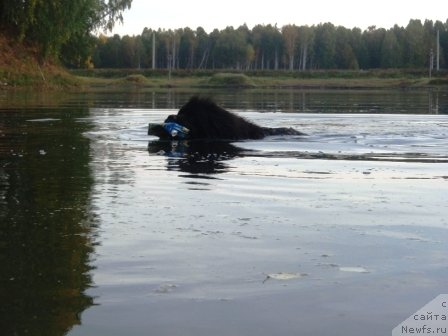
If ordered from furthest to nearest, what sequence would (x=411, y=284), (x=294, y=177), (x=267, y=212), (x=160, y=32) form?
(x=160, y=32), (x=294, y=177), (x=267, y=212), (x=411, y=284)

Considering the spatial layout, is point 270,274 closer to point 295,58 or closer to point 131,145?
point 131,145

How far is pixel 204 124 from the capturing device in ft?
38.6

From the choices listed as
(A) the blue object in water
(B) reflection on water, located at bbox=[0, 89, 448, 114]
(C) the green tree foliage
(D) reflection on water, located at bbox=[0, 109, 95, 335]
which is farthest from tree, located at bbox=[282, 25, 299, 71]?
(D) reflection on water, located at bbox=[0, 109, 95, 335]

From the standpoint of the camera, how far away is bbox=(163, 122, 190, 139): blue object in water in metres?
11.3

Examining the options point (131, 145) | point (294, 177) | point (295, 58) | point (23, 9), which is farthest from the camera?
point (295, 58)

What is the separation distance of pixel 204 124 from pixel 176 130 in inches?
21.1

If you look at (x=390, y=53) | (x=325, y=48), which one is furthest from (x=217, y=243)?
(x=325, y=48)

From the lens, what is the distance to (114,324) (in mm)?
3102

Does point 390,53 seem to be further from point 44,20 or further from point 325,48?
point 44,20

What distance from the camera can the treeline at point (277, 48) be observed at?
152250 mm

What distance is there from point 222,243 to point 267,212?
1.07 m

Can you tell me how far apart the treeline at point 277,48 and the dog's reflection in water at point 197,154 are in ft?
456

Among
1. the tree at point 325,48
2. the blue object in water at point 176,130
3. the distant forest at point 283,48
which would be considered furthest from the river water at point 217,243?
the tree at point 325,48

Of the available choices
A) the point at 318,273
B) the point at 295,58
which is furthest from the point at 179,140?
the point at 295,58
